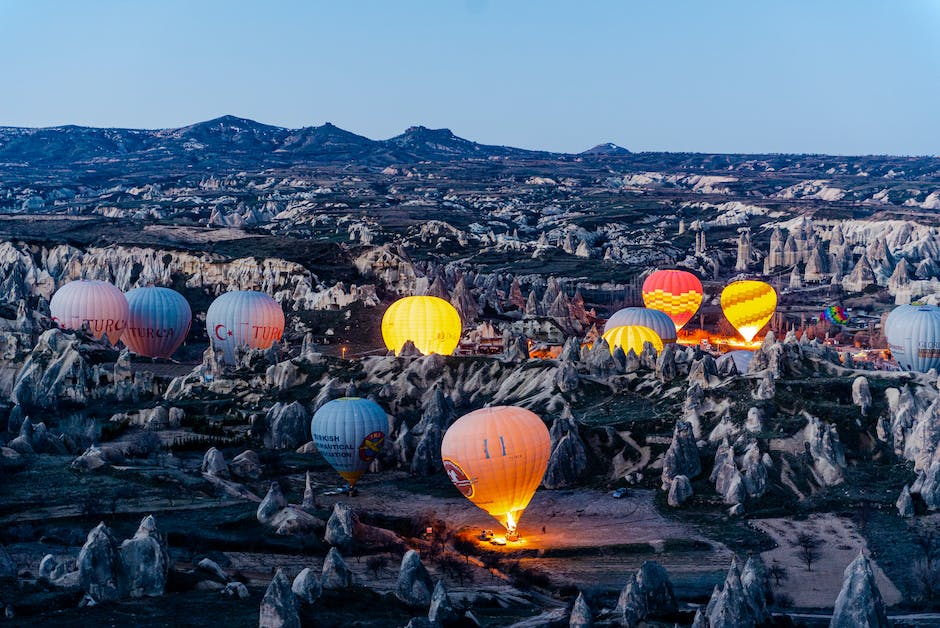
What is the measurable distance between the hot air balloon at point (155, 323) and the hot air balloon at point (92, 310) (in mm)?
719

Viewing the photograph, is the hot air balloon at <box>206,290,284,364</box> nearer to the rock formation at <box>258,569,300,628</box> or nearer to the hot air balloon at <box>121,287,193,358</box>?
the hot air balloon at <box>121,287,193,358</box>

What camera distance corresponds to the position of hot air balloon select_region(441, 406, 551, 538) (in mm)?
43812

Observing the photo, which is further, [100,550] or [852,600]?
[100,550]

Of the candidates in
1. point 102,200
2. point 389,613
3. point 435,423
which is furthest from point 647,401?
point 102,200

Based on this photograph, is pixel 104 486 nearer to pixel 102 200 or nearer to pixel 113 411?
pixel 113 411

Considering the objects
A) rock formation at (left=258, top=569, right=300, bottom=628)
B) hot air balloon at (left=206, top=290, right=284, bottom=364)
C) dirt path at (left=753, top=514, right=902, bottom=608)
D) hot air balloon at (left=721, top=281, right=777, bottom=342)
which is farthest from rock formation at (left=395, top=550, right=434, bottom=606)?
hot air balloon at (left=721, top=281, right=777, bottom=342)

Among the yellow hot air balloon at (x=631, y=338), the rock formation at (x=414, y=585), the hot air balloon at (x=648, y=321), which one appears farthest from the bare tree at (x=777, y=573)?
the hot air balloon at (x=648, y=321)

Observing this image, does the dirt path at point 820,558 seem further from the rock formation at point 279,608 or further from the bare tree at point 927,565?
the rock formation at point 279,608

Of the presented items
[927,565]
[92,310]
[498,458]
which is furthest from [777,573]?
[92,310]

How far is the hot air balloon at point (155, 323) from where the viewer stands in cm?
7850

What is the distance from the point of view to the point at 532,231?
17850cm

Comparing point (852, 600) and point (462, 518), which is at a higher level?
point (852, 600)

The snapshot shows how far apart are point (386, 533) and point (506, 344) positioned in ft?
102

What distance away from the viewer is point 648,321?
73.1m
